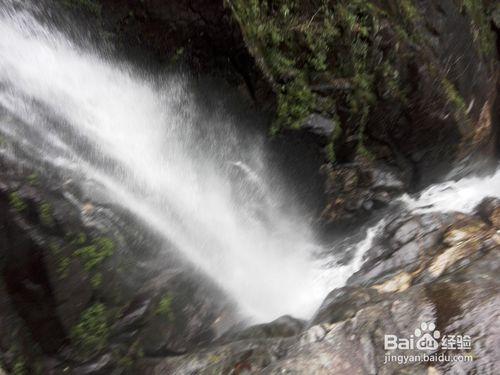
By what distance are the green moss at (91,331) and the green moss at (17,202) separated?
1.43 m

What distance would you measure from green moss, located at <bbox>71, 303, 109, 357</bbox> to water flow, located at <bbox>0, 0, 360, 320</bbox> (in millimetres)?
1339

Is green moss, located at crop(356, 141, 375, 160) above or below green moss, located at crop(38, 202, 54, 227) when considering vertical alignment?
above

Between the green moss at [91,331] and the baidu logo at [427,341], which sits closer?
the baidu logo at [427,341]

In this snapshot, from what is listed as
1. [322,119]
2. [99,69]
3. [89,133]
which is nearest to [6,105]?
[89,133]

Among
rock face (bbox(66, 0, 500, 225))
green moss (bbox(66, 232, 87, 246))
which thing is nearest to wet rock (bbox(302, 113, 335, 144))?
rock face (bbox(66, 0, 500, 225))

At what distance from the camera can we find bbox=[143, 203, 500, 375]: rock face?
3.65 metres

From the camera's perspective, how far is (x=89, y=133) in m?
5.29

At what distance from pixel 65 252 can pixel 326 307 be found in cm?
324

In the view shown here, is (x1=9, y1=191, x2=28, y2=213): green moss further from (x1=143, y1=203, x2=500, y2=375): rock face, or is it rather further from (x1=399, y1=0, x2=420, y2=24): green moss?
(x1=399, y1=0, x2=420, y2=24): green moss

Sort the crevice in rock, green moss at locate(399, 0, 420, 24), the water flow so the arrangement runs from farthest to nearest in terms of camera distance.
Result: green moss at locate(399, 0, 420, 24)
the water flow
the crevice in rock

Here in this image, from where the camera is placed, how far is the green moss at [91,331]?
4.61m

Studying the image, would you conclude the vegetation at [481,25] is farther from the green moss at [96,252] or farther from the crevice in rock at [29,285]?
the crevice in rock at [29,285]

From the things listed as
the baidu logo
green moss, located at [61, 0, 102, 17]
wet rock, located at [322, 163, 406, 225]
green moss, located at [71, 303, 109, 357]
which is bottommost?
the baidu logo

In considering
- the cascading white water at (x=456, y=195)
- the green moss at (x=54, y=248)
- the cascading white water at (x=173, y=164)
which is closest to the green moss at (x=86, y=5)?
the cascading white water at (x=173, y=164)
